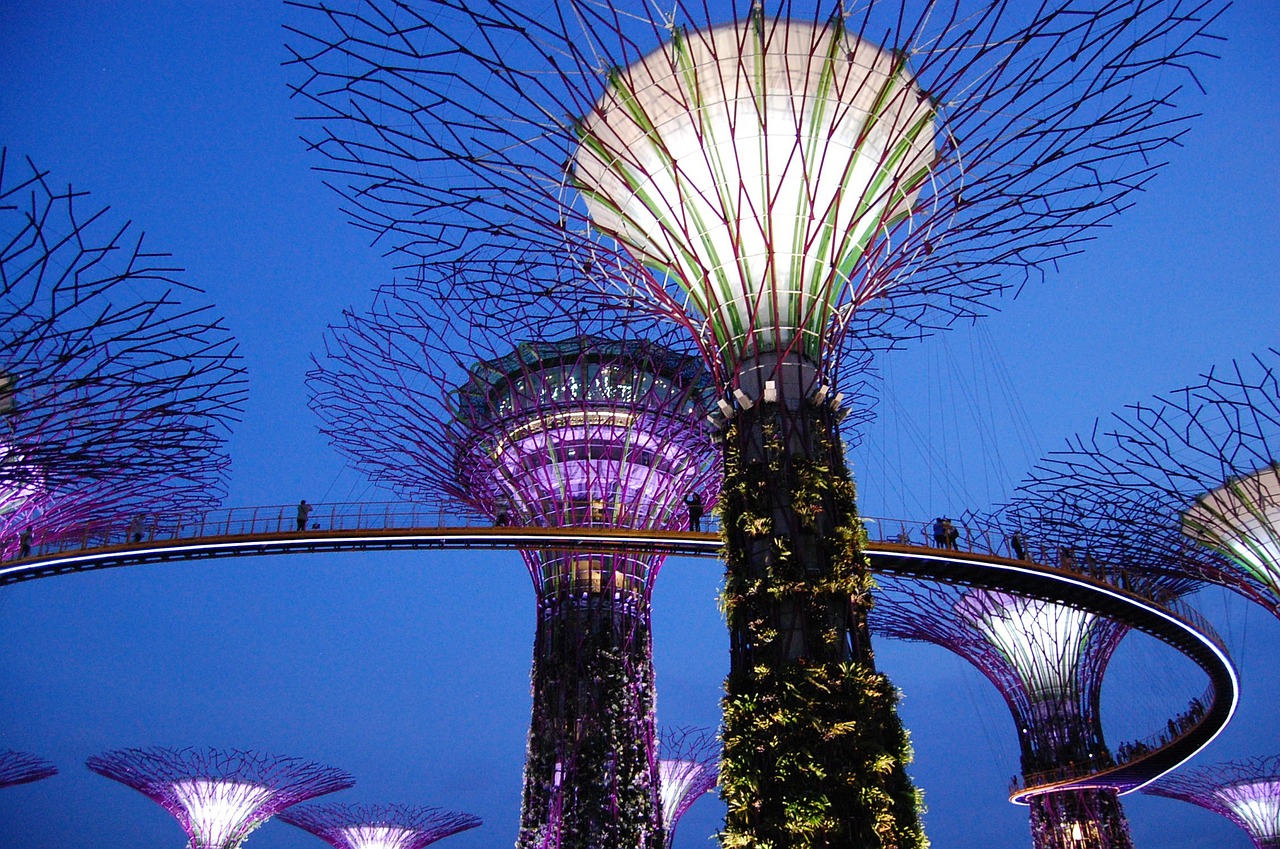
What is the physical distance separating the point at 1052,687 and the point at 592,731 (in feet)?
54.0

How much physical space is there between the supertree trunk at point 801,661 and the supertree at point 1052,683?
64.7ft

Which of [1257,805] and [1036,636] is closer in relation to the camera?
[1036,636]

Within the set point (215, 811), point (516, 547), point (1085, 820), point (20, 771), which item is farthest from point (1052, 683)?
point (20, 771)

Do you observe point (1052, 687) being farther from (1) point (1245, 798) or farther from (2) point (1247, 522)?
(1) point (1245, 798)

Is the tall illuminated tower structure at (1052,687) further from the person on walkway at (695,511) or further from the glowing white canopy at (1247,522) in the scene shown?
the person on walkway at (695,511)

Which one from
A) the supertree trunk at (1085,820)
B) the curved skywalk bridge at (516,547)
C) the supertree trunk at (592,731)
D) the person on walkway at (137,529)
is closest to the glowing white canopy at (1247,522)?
the curved skywalk bridge at (516,547)

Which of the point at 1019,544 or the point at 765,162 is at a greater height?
the point at 765,162

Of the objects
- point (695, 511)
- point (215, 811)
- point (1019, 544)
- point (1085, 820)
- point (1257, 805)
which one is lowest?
point (1085, 820)

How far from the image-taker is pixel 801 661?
985cm

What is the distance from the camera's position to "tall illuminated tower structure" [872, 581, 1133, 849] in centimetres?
3012

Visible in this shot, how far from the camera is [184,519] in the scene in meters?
22.8

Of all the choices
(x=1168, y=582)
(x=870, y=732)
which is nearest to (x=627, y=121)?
(x=870, y=732)

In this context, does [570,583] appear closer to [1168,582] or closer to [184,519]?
[184,519]

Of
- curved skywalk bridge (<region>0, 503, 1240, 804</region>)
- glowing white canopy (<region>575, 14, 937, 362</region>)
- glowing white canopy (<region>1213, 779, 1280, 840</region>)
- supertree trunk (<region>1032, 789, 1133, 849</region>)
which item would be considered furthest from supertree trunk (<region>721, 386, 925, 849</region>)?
glowing white canopy (<region>1213, 779, 1280, 840</region>)
